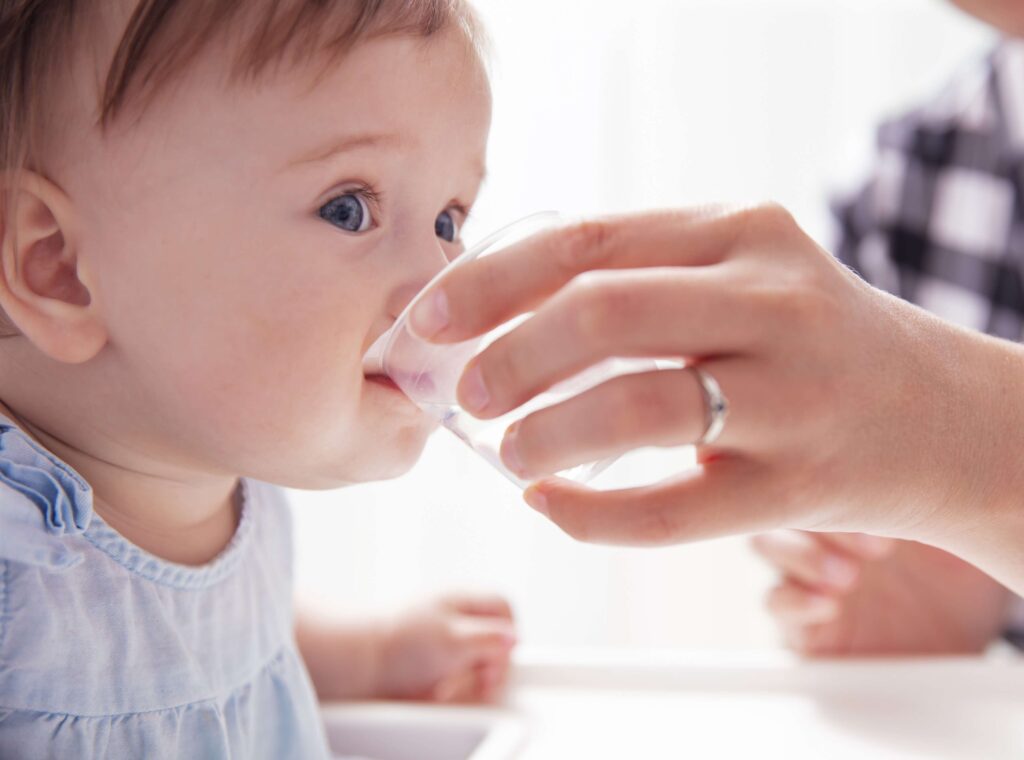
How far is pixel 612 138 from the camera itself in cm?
195

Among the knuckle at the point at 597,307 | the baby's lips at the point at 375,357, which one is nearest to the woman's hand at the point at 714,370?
the knuckle at the point at 597,307

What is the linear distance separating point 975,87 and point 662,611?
3.62 ft

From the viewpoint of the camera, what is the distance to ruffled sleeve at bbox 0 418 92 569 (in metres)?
0.62

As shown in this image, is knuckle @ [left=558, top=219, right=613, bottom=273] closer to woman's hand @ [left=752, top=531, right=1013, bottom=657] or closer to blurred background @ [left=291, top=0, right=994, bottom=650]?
woman's hand @ [left=752, top=531, right=1013, bottom=657]

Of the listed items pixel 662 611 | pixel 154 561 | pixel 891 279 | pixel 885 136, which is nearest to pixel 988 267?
pixel 891 279

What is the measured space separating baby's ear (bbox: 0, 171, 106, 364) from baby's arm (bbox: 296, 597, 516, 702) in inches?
17.8

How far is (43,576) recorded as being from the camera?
25.8 inches

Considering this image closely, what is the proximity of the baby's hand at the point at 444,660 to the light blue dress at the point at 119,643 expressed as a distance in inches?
5.9

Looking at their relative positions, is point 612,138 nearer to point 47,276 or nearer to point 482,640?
point 482,640

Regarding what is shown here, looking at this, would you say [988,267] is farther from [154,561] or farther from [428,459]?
[154,561]

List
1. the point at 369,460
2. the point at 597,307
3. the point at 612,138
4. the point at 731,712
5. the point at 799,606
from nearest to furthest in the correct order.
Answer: the point at 597,307
the point at 369,460
the point at 731,712
the point at 799,606
the point at 612,138

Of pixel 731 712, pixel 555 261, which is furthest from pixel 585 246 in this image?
pixel 731 712

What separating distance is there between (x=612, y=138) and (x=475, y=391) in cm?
148

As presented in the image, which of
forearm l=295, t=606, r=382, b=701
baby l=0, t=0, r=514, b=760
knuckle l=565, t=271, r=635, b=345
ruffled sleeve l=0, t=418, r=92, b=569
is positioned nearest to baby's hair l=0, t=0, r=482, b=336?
baby l=0, t=0, r=514, b=760
